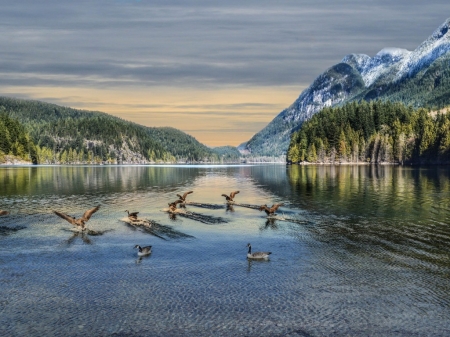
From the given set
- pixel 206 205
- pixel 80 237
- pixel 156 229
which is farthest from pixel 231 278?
pixel 206 205

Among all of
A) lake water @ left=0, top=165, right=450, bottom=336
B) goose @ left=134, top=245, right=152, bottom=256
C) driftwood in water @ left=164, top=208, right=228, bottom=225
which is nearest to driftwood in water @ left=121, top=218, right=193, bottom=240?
lake water @ left=0, top=165, right=450, bottom=336

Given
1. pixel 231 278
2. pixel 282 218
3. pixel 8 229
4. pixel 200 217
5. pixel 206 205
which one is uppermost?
pixel 8 229

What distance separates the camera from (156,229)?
46.3 m

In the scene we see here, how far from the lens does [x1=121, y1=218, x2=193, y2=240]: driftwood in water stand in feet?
141

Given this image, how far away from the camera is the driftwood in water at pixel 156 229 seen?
141 ft

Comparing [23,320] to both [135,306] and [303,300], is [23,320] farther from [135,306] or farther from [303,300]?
[303,300]

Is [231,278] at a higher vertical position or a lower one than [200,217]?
lower

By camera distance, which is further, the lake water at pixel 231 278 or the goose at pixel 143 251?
the goose at pixel 143 251

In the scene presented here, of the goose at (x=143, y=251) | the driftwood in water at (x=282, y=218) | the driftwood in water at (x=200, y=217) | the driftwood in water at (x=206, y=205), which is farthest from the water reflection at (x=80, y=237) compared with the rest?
the driftwood in water at (x=206, y=205)

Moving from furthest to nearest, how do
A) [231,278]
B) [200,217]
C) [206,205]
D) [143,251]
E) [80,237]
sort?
1. [206,205]
2. [200,217]
3. [80,237]
4. [143,251]
5. [231,278]

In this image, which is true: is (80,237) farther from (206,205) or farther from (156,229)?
(206,205)

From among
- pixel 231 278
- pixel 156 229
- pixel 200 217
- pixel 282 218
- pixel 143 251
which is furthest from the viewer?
pixel 200 217

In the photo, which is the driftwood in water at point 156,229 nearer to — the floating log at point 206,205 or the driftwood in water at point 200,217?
the driftwood in water at point 200,217

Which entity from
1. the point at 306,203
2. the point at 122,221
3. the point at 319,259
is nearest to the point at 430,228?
the point at 319,259
